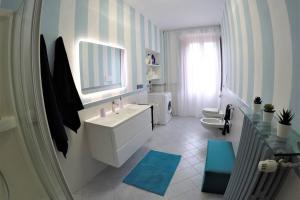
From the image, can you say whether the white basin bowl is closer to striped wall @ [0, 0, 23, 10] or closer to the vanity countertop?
the vanity countertop

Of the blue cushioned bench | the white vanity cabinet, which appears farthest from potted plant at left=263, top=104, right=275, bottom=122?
the white vanity cabinet

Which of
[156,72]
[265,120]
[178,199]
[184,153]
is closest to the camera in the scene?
[265,120]

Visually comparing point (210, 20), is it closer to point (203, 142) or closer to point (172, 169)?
point (203, 142)

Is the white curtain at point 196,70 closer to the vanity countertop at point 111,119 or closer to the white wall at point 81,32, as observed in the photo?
the white wall at point 81,32

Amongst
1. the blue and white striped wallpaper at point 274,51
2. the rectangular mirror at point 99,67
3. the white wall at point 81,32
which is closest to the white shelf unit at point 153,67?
the white wall at point 81,32

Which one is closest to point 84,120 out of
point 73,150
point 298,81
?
point 73,150

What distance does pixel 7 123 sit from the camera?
816 mm

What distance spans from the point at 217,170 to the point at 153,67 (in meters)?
3.58

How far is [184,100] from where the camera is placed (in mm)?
5695

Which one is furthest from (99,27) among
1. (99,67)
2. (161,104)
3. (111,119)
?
(161,104)

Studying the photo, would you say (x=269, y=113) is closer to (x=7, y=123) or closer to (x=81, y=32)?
(x=7, y=123)

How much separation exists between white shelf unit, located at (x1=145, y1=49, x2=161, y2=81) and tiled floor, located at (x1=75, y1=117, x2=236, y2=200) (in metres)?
1.62

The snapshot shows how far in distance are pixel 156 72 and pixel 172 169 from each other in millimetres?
3139

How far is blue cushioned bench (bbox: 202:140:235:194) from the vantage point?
1982 mm
